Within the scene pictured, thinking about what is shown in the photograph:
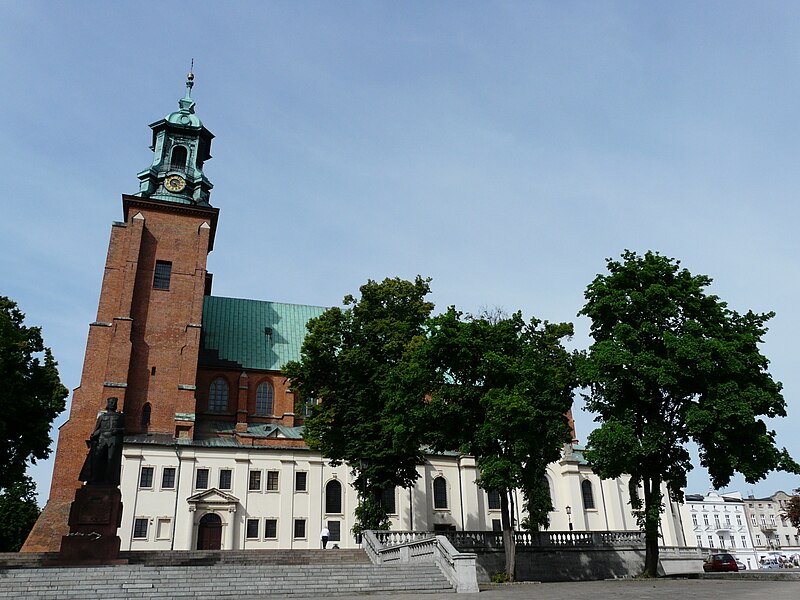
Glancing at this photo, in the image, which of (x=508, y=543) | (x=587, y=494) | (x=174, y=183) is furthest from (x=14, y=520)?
(x=508, y=543)

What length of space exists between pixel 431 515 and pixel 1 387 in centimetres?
2748

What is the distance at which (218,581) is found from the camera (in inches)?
746

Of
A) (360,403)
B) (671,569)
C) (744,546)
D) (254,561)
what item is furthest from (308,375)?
(744,546)

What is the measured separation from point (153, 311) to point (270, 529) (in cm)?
1648

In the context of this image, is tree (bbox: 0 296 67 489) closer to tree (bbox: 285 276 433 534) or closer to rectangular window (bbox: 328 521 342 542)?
tree (bbox: 285 276 433 534)

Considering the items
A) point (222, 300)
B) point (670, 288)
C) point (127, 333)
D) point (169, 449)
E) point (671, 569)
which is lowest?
point (671, 569)

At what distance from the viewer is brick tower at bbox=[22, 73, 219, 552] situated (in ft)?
128

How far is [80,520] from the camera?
20.9m

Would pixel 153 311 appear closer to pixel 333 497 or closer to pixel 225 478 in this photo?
pixel 225 478

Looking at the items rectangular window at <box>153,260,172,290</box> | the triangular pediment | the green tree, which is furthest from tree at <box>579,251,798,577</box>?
the green tree

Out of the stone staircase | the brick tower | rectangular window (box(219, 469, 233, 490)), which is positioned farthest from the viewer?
rectangular window (box(219, 469, 233, 490))

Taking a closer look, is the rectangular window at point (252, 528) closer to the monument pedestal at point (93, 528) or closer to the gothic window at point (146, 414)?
the gothic window at point (146, 414)

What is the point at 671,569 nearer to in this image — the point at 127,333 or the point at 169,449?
the point at 169,449

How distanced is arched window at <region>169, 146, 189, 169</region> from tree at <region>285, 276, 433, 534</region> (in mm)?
23222
